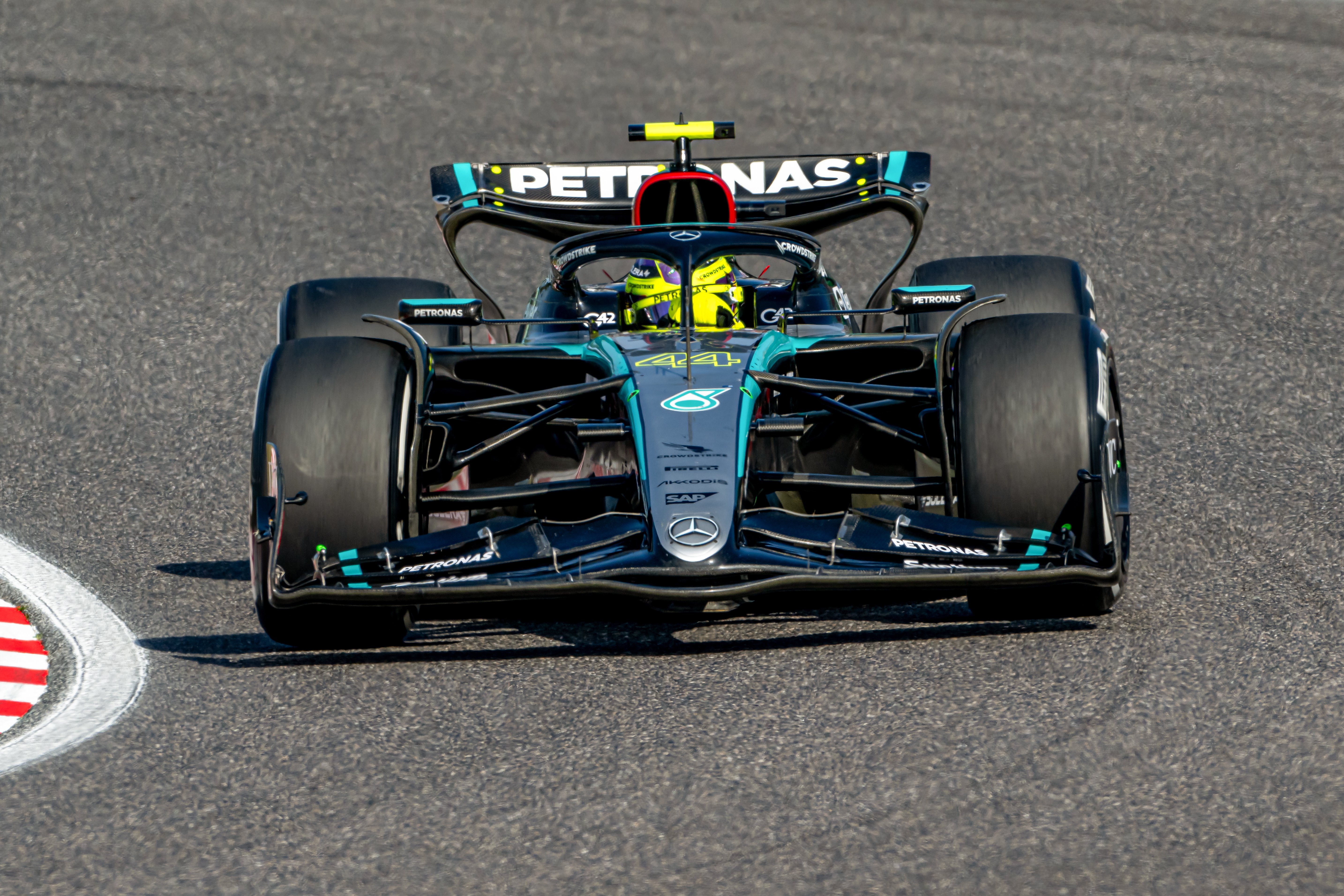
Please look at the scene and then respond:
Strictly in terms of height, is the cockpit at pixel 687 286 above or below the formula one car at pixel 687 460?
above

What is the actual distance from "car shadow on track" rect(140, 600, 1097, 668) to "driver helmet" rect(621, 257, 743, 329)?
1.77 metres

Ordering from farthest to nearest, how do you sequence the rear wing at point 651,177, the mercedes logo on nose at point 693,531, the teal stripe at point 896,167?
1. the teal stripe at point 896,167
2. the rear wing at point 651,177
3. the mercedes logo on nose at point 693,531

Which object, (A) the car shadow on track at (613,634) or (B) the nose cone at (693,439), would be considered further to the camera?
(A) the car shadow on track at (613,634)

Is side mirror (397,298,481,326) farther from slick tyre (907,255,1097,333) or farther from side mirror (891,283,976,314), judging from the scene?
slick tyre (907,255,1097,333)

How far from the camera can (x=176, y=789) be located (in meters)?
5.38

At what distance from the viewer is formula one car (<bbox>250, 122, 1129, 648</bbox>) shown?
20.5 feet

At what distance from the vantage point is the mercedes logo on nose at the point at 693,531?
6234mm

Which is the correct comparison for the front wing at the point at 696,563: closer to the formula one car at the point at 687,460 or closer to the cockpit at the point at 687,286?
the formula one car at the point at 687,460

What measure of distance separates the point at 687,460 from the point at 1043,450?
3.99 feet

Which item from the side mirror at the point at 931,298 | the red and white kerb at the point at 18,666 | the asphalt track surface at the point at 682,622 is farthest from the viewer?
the side mirror at the point at 931,298

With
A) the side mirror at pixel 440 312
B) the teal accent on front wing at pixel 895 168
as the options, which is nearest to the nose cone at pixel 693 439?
the side mirror at pixel 440 312

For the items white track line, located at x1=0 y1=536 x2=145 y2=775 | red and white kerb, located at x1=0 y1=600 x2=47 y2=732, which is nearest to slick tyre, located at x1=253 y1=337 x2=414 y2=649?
white track line, located at x1=0 y1=536 x2=145 y2=775

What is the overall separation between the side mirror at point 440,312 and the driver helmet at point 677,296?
1.26 m

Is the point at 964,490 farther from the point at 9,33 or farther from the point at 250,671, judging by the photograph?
the point at 9,33
